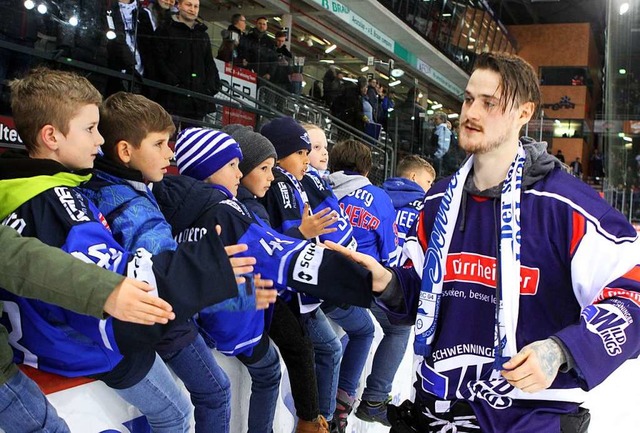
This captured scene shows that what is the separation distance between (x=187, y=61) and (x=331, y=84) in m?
4.62

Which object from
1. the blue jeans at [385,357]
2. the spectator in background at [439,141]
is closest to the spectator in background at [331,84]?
the spectator in background at [439,141]

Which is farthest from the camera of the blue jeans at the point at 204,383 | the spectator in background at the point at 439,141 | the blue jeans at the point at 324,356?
the spectator in background at the point at 439,141

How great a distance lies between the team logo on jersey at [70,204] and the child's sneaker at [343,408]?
228 cm

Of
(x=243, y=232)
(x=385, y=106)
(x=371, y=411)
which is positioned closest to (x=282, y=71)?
(x=385, y=106)

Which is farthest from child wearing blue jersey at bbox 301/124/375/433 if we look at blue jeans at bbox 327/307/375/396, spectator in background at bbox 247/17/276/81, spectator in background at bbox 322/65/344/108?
spectator in background at bbox 322/65/344/108

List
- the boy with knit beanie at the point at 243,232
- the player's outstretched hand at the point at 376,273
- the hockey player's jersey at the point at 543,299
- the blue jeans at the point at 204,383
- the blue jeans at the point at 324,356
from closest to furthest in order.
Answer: the hockey player's jersey at the point at 543,299 → the player's outstretched hand at the point at 376,273 → the boy with knit beanie at the point at 243,232 → the blue jeans at the point at 204,383 → the blue jeans at the point at 324,356

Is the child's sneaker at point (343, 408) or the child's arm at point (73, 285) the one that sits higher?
the child's arm at point (73, 285)

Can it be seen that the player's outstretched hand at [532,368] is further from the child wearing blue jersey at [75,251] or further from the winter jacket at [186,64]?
the winter jacket at [186,64]

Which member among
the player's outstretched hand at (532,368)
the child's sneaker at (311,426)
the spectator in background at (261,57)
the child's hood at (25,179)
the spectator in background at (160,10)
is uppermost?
the spectator in background at (261,57)

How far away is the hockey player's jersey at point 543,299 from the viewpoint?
→ 1559 millimetres

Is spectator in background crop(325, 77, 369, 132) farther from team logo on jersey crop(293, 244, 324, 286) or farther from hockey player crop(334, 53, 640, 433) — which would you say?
hockey player crop(334, 53, 640, 433)

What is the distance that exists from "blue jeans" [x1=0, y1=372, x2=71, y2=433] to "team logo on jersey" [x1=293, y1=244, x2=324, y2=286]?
31.3 inches

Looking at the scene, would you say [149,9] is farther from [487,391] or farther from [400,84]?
[400,84]

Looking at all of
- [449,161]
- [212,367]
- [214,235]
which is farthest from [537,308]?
[449,161]
